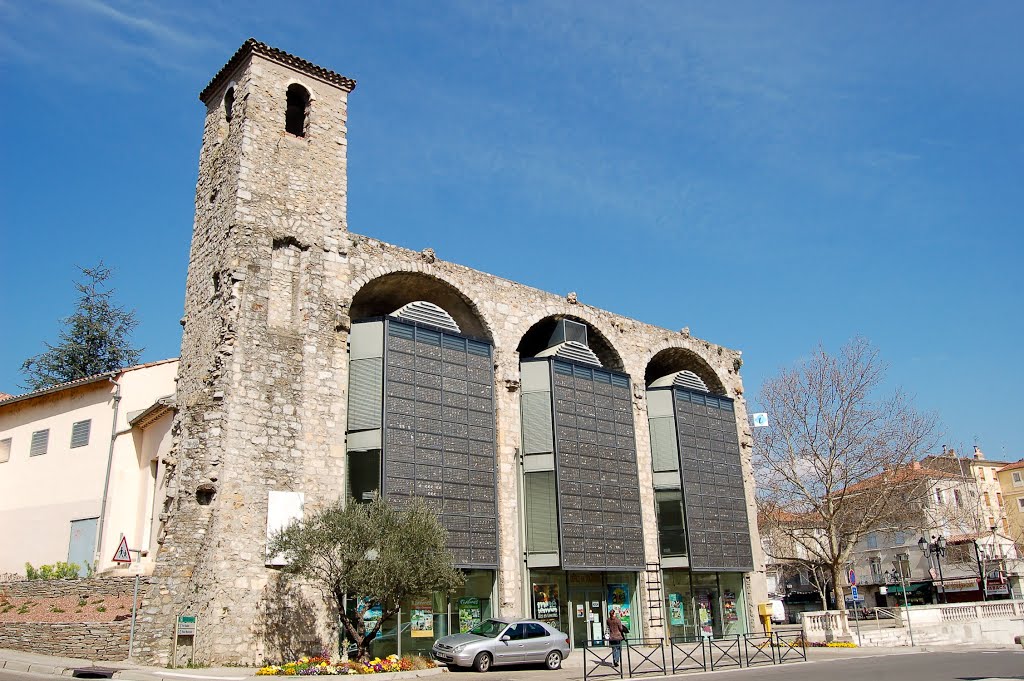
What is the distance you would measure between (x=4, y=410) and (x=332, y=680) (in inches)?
768

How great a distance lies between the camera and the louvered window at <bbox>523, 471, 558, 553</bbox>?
22.3 m

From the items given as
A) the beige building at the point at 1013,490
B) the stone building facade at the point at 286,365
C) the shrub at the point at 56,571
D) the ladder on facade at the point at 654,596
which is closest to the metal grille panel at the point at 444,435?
the stone building facade at the point at 286,365

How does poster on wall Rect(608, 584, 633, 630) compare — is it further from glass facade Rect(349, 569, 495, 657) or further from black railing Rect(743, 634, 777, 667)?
glass facade Rect(349, 569, 495, 657)

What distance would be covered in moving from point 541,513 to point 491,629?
17.4 feet

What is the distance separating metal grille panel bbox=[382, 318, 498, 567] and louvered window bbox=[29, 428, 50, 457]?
13.5m

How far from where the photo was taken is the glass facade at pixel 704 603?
25828 millimetres

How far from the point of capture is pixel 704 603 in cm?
2694

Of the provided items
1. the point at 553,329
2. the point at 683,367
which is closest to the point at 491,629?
the point at 553,329

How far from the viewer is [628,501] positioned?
24.7 m

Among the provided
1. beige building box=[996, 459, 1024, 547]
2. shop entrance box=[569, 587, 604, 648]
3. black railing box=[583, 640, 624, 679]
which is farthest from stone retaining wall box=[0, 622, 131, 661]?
beige building box=[996, 459, 1024, 547]

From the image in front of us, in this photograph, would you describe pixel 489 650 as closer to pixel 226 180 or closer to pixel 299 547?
pixel 299 547

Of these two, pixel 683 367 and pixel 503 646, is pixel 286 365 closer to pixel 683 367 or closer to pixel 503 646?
→ pixel 503 646

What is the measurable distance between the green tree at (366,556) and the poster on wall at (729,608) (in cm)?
1436

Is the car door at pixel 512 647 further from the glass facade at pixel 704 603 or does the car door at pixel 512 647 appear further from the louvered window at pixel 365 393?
the glass facade at pixel 704 603
